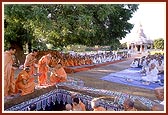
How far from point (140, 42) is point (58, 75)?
168 cm

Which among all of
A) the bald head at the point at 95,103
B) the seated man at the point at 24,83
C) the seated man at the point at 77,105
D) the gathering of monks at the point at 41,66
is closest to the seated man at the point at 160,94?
the gathering of monks at the point at 41,66

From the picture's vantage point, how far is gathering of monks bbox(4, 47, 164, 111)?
225 inches

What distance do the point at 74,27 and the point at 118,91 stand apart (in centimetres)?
151

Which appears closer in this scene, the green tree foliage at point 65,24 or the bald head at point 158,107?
the bald head at point 158,107

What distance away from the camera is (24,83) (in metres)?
5.81

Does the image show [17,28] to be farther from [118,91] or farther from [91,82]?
[118,91]

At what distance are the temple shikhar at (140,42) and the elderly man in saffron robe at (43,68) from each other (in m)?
1.58

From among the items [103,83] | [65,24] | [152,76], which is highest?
[65,24]

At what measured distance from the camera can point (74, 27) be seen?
6168 mm

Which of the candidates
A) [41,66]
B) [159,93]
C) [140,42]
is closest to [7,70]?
[41,66]

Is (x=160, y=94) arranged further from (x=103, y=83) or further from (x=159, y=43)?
(x=103, y=83)

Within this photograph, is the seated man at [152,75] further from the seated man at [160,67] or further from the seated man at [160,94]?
the seated man at [160,94]

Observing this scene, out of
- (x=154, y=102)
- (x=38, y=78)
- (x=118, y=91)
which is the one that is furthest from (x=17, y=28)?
(x=154, y=102)

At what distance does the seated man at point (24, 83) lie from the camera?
579 centimetres
